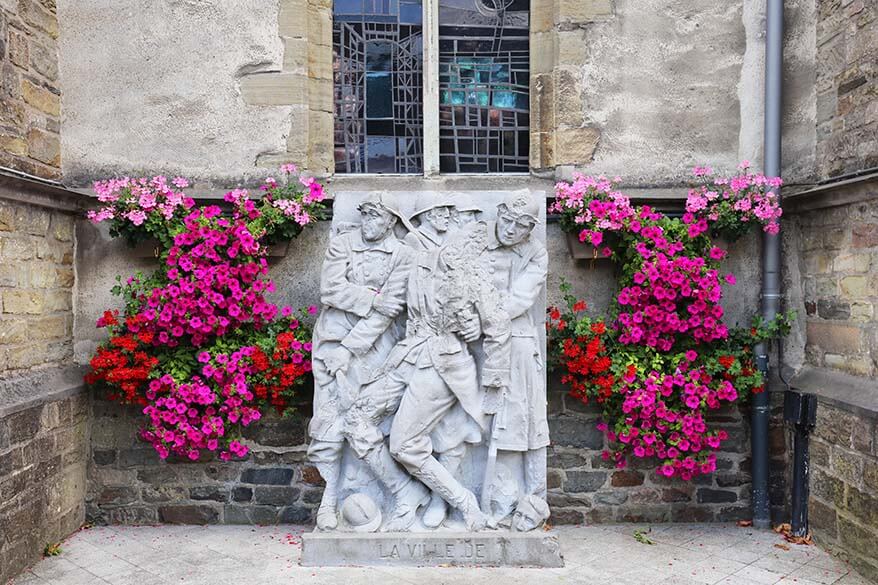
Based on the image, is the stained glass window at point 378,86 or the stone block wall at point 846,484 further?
the stained glass window at point 378,86

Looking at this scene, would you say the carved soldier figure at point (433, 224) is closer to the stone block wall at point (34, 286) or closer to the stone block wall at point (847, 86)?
the stone block wall at point (34, 286)

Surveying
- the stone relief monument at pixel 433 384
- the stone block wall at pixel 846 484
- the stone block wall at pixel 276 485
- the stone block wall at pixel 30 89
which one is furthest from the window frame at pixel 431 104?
the stone block wall at pixel 846 484

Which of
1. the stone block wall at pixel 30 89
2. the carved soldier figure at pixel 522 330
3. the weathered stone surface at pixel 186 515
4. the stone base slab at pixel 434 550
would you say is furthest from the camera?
the weathered stone surface at pixel 186 515

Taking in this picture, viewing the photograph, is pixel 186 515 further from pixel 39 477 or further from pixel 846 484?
pixel 846 484

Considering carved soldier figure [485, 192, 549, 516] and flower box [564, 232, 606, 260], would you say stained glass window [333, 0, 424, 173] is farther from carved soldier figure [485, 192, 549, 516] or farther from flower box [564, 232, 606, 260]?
carved soldier figure [485, 192, 549, 516]

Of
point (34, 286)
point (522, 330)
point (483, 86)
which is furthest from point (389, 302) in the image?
point (34, 286)

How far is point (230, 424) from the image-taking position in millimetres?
4820

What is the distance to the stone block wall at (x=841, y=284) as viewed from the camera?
4.20 m

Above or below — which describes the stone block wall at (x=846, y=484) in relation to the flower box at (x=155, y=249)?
below

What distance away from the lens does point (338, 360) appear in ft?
13.9

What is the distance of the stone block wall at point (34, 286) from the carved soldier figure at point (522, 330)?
270 centimetres

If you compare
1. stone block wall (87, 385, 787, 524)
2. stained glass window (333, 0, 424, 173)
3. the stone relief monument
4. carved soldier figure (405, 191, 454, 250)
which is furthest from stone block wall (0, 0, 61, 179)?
carved soldier figure (405, 191, 454, 250)

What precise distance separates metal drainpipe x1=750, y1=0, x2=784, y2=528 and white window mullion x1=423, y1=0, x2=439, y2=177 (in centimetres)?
219

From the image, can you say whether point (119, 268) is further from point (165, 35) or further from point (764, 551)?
point (764, 551)
